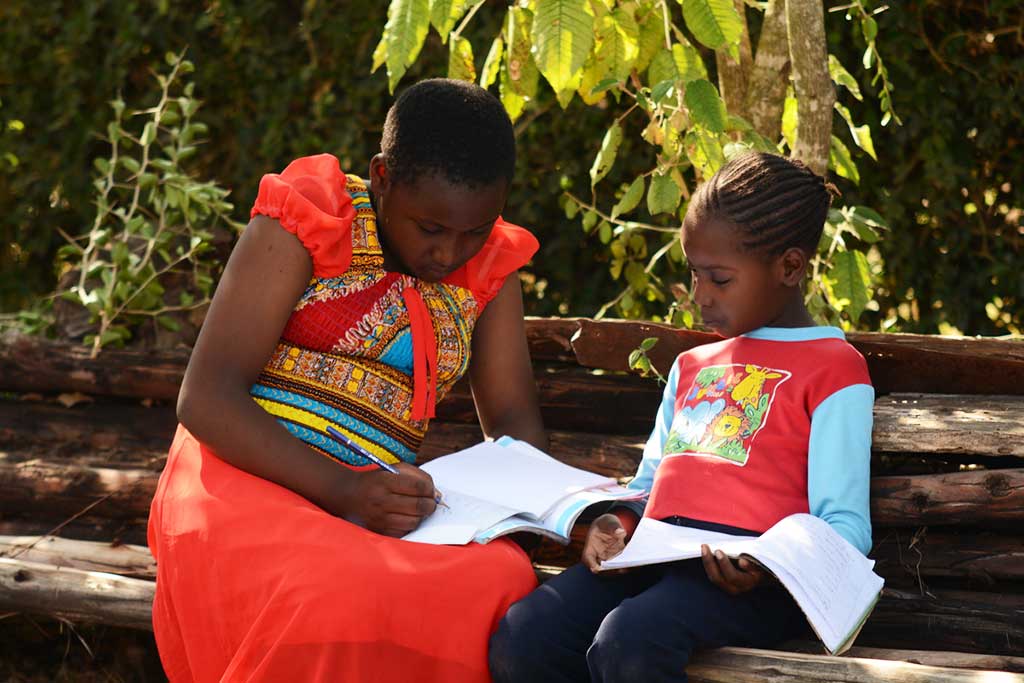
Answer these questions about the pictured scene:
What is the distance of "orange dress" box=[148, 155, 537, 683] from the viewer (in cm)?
238

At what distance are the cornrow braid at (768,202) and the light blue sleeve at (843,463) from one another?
1.21 ft

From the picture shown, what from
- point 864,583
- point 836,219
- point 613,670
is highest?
point 836,219

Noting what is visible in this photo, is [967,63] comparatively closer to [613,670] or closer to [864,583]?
[864,583]

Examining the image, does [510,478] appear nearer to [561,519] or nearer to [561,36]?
[561,519]


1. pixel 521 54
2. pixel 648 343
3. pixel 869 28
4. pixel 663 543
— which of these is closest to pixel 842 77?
pixel 869 28

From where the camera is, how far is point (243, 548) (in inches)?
98.8

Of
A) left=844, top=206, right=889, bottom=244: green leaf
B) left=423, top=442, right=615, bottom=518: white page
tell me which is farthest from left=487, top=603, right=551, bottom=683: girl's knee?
left=844, top=206, right=889, bottom=244: green leaf

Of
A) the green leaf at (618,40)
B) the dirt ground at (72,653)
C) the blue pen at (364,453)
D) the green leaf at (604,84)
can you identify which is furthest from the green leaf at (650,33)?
the dirt ground at (72,653)

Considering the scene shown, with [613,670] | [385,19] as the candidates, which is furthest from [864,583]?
[385,19]

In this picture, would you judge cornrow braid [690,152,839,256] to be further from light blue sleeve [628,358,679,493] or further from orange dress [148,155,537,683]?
orange dress [148,155,537,683]

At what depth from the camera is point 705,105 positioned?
320cm

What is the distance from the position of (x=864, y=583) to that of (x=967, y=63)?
2699 mm

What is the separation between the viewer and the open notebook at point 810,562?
2.29 m

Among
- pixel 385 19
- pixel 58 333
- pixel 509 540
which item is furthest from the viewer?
pixel 385 19
